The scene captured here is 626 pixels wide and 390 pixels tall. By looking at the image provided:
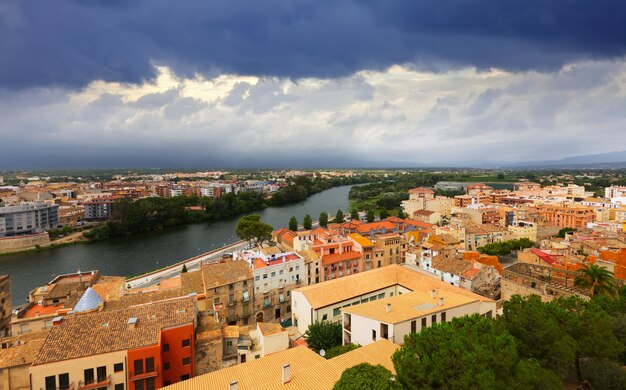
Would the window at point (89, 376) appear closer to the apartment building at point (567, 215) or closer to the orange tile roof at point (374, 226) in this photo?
the orange tile roof at point (374, 226)

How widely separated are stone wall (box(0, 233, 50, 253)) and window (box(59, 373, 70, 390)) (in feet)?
121

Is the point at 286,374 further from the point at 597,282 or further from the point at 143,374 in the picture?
the point at 597,282

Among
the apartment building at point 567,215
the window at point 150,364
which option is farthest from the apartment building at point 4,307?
the apartment building at point 567,215

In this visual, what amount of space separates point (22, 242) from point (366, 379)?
4589 centimetres

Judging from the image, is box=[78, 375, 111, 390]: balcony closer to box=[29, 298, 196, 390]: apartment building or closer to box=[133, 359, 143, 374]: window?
box=[29, 298, 196, 390]: apartment building

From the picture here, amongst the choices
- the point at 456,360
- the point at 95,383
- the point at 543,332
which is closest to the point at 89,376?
the point at 95,383

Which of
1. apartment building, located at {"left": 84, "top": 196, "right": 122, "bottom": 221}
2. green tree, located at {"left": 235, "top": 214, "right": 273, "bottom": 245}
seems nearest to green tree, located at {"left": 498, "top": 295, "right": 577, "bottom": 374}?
green tree, located at {"left": 235, "top": 214, "right": 273, "bottom": 245}

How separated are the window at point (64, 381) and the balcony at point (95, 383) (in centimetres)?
30

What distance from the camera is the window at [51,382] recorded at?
10.0 m

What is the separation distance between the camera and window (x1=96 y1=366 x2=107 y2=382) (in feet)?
34.6

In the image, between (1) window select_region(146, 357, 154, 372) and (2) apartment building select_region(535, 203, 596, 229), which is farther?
(2) apartment building select_region(535, 203, 596, 229)

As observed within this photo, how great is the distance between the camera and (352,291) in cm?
1783

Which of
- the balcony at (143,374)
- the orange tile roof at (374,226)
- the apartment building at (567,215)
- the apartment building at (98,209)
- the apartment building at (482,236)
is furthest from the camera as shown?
the apartment building at (98,209)

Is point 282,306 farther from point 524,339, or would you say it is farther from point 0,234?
point 0,234
